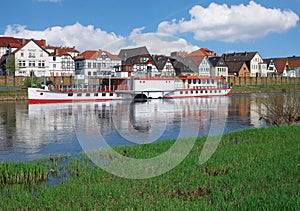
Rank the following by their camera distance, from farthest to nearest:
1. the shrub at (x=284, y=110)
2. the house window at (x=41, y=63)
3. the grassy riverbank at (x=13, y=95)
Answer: the house window at (x=41, y=63), the grassy riverbank at (x=13, y=95), the shrub at (x=284, y=110)

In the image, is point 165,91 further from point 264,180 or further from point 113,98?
point 264,180

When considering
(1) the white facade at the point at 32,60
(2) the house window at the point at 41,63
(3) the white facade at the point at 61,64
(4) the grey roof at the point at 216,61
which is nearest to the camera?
(1) the white facade at the point at 32,60

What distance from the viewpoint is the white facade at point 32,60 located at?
8475 cm

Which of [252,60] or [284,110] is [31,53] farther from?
[284,110]

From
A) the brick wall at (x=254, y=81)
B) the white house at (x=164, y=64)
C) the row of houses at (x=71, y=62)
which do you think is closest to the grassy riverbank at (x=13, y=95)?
the row of houses at (x=71, y=62)

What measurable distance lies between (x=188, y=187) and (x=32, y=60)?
274 ft

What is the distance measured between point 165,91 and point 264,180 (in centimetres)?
5602

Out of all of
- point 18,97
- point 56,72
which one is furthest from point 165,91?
point 56,72

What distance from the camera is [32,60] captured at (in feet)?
283

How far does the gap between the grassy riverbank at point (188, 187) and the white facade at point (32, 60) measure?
77.5 meters

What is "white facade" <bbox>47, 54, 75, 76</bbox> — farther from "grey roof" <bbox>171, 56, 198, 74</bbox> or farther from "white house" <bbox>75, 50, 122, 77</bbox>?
"grey roof" <bbox>171, 56, 198, 74</bbox>

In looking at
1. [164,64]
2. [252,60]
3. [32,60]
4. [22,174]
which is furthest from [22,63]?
[22,174]

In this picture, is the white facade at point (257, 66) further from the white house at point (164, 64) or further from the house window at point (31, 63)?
the house window at point (31, 63)

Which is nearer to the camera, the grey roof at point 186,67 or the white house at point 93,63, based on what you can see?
the white house at point 93,63
